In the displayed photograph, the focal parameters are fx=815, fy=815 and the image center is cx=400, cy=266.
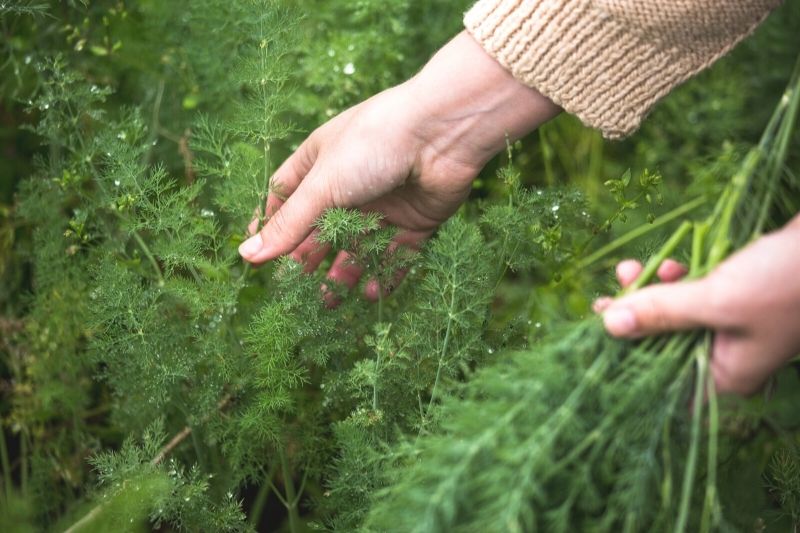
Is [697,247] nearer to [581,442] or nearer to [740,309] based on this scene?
[740,309]

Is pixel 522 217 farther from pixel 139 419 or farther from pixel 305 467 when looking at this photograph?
pixel 139 419

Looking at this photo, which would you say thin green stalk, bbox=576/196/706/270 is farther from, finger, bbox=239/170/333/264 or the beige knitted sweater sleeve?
finger, bbox=239/170/333/264

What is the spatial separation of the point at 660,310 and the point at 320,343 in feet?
2.28

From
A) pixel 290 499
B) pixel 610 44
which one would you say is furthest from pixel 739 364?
pixel 290 499

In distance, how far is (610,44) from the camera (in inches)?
59.1

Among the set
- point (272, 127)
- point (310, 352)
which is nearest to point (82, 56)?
point (272, 127)

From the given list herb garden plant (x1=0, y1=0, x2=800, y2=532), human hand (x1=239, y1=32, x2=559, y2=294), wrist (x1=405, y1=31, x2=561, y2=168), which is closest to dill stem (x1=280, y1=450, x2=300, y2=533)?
herb garden plant (x1=0, y1=0, x2=800, y2=532)

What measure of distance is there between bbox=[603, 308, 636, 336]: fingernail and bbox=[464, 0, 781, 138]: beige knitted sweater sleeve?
0.62 meters

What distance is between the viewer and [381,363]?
146 centimetres

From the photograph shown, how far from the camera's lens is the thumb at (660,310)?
1034mm

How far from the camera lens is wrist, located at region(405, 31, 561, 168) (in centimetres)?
161

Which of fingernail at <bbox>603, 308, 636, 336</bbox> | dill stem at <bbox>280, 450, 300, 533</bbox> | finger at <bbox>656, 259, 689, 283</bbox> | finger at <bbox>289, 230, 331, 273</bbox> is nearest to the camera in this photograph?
fingernail at <bbox>603, 308, 636, 336</bbox>

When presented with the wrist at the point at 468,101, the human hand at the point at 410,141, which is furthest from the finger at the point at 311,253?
the wrist at the point at 468,101

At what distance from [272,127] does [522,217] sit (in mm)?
530
